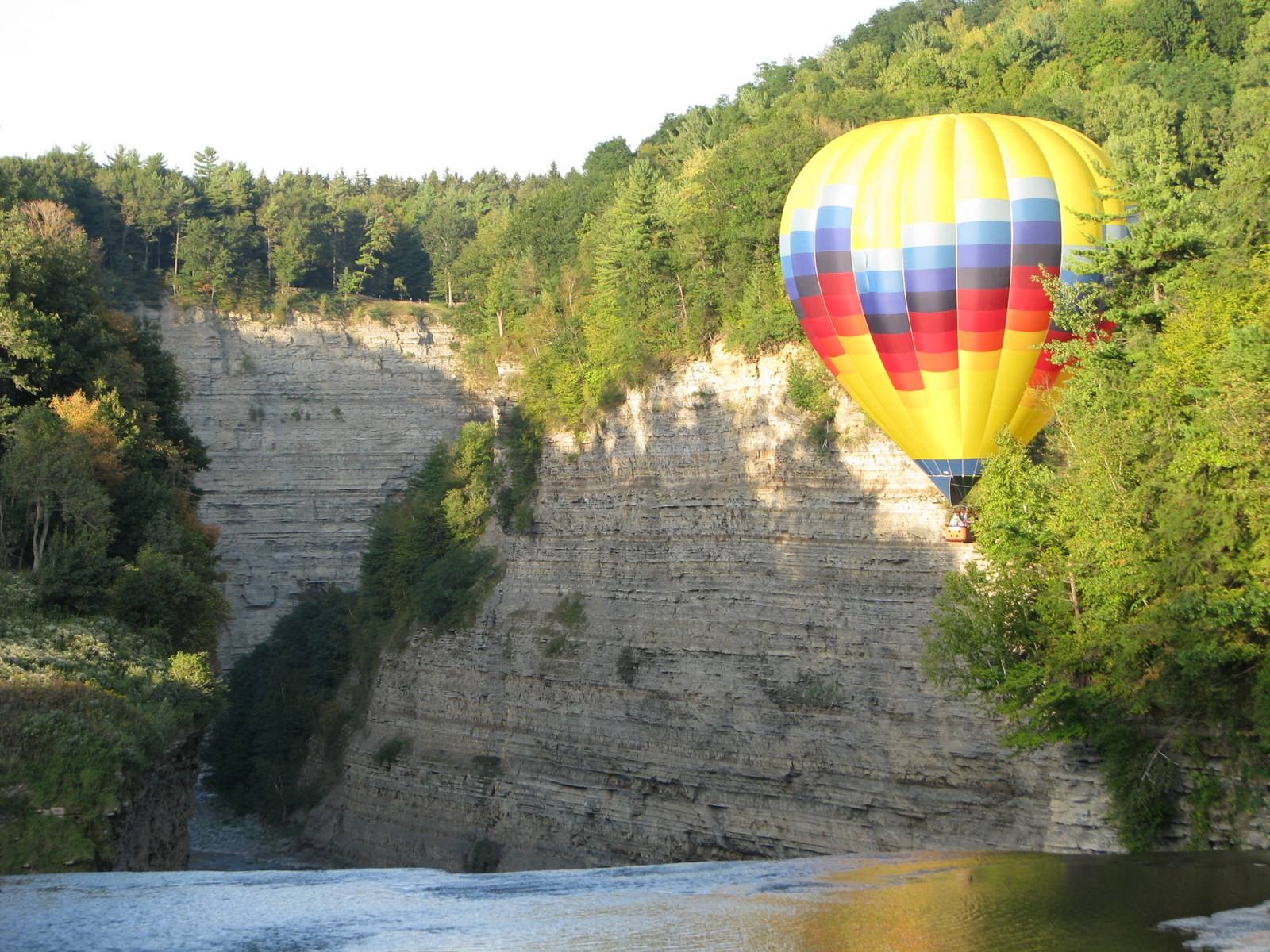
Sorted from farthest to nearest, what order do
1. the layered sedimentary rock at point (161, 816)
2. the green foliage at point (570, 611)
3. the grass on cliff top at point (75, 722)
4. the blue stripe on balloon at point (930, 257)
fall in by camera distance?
the green foliage at point (570, 611)
the blue stripe on balloon at point (930, 257)
the layered sedimentary rock at point (161, 816)
the grass on cliff top at point (75, 722)

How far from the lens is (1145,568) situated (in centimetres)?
1478

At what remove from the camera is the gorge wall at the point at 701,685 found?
21.7 m

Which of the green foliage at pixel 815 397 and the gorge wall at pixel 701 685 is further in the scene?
the green foliage at pixel 815 397

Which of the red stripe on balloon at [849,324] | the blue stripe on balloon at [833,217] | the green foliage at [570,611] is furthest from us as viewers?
the green foliage at [570,611]

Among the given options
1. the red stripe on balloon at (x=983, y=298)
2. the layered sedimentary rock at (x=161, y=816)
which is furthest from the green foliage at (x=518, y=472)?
the red stripe on balloon at (x=983, y=298)

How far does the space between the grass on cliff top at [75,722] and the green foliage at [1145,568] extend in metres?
11.6

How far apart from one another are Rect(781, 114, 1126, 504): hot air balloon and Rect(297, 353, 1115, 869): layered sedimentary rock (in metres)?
3.19

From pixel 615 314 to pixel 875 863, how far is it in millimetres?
20120

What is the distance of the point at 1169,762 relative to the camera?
15.3 meters

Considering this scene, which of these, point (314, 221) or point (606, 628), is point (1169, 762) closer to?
point (606, 628)

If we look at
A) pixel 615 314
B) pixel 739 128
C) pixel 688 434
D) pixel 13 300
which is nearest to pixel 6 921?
pixel 13 300

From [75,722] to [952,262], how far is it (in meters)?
15.1

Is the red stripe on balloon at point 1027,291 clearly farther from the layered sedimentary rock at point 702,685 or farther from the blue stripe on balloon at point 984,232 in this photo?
the layered sedimentary rock at point 702,685

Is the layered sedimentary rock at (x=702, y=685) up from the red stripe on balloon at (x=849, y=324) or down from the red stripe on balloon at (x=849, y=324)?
down
